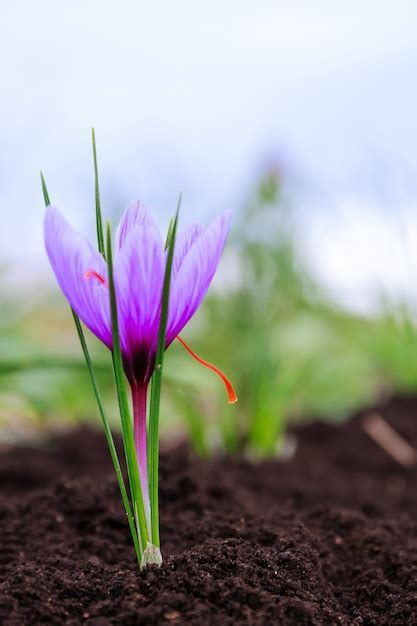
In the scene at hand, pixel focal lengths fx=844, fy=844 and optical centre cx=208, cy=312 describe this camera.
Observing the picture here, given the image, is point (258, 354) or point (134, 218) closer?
point (134, 218)

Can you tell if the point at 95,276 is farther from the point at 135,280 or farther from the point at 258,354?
the point at 258,354

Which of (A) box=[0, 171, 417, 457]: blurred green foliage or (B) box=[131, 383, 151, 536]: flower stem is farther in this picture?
(A) box=[0, 171, 417, 457]: blurred green foliage

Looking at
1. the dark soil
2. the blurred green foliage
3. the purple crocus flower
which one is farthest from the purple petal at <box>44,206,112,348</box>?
the blurred green foliage

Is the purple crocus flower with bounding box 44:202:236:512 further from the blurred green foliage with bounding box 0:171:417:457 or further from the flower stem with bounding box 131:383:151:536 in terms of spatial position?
the blurred green foliage with bounding box 0:171:417:457

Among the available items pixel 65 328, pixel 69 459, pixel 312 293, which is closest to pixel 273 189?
pixel 312 293

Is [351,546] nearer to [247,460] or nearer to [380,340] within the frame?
[247,460]

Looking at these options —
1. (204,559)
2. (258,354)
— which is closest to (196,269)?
(204,559)
